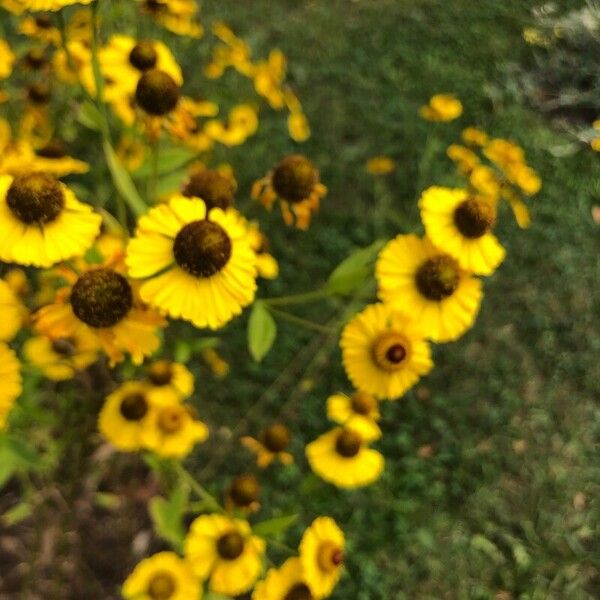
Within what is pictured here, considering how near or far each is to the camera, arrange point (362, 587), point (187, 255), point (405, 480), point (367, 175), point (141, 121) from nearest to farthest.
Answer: point (187, 255)
point (141, 121)
point (362, 587)
point (405, 480)
point (367, 175)

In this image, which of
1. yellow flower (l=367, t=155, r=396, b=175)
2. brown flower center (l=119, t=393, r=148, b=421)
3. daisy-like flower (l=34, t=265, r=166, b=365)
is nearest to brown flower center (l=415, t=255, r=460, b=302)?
daisy-like flower (l=34, t=265, r=166, b=365)

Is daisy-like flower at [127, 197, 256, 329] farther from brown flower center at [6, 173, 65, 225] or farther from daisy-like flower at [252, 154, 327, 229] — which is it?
daisy-like flower at [252, 154, 327, 229]

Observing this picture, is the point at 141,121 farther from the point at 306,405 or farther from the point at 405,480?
the point at 405,480

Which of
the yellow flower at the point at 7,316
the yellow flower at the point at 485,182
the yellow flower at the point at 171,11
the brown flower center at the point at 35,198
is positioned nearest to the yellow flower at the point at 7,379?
the yellow flower at the point at 7,316

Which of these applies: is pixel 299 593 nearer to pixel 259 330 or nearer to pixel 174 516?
pixel 174 516

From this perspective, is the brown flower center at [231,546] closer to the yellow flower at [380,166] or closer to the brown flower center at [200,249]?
the brown flower center at [200,249]

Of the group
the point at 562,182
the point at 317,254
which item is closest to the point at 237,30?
the point at 317,254
